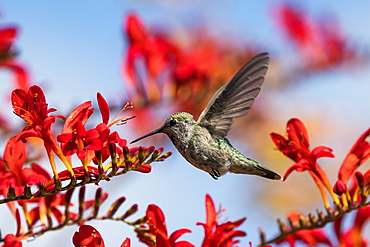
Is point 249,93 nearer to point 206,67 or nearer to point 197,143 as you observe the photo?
point 197,143

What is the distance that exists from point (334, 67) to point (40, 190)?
434 cm

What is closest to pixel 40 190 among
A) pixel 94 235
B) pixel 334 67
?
pixel 94 235

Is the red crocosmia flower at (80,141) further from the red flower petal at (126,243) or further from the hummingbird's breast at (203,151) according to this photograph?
the hummingbird's breast at (203,151)

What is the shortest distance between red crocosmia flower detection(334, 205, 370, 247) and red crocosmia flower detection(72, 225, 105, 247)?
1.32 meters

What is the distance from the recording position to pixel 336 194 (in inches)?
93.0

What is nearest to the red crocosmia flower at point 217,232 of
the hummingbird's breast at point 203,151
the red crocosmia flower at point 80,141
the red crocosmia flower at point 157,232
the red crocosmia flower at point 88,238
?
the red crocosmia flower at point 157,232

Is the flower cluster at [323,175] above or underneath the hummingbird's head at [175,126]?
underneath

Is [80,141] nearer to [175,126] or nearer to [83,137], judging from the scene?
[83,137]

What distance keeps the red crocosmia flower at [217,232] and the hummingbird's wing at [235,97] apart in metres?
0.58

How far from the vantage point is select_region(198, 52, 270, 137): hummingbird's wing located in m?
2.58

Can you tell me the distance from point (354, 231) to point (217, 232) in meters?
0.90

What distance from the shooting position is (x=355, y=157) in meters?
2.41

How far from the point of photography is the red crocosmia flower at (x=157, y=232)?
2113mm

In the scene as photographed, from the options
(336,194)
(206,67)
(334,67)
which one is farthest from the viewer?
(334,67)
